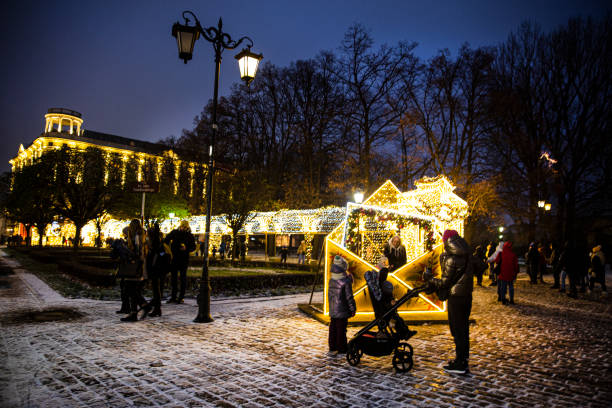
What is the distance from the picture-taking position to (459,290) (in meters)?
5.00

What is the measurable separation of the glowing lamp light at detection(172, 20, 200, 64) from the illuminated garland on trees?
479 centimetres

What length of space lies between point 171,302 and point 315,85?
74.9 ft

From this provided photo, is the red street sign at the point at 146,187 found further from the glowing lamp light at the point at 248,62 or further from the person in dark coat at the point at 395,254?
the person in dark coat at the point at 395,254

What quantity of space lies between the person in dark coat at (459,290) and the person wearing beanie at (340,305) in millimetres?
1213

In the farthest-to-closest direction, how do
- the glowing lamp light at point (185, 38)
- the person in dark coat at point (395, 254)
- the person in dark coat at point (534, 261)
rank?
the person in dark coat at point (534, 261) < the person in dark coat at point (395, 254) < the glowing lamp light at point (185, 38)

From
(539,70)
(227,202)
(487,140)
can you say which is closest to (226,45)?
(227,202)

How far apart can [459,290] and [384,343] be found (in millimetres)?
1142

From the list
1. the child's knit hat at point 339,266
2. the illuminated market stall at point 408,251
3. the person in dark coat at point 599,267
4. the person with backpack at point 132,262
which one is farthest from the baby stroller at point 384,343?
the person in dark coat at point 599,267

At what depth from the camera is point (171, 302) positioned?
9938 millimetres

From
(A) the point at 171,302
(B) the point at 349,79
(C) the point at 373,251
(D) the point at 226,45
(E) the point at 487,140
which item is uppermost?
(B) the point at 349,79

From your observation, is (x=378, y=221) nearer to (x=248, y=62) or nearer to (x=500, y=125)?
(x=248, y=62)

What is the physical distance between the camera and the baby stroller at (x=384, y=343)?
5.03 meters

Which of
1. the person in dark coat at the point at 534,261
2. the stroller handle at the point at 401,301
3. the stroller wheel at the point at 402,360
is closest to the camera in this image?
the stroller wheel at the point at 402,360

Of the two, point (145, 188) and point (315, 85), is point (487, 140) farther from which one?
point (145, 188)
